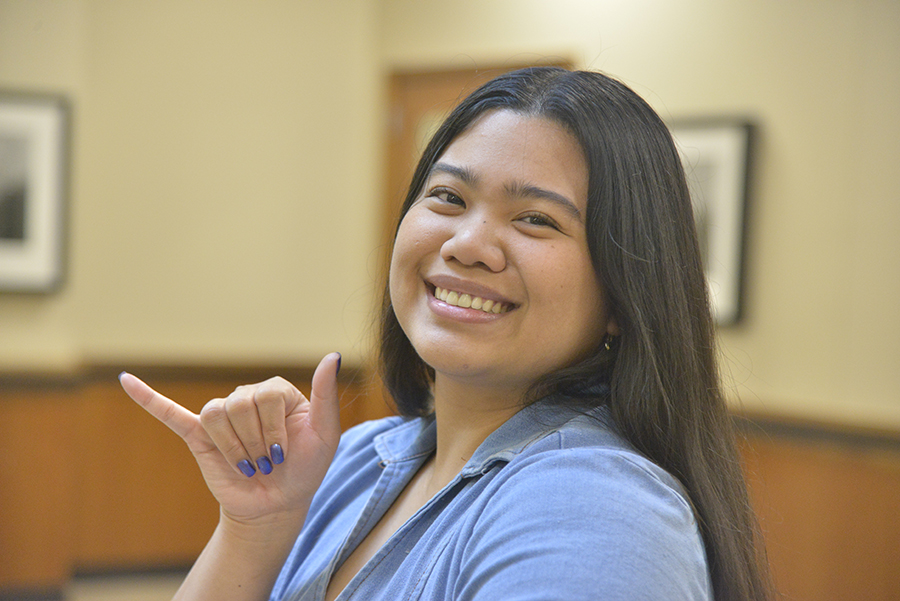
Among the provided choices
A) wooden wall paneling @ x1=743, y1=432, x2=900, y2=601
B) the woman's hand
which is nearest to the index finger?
the woman's hand

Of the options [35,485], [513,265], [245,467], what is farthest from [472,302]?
[35,485]

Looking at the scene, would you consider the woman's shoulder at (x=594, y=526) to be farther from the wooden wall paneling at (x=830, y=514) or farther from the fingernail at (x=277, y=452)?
the wooden wall paneling at (x=830, y=514)

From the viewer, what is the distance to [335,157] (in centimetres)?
393

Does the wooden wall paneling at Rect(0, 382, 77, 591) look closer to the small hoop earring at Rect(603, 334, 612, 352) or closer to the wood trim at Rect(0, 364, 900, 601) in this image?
the wood trim at Rect(0, 364, 900, 601)

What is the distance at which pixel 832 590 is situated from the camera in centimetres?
284

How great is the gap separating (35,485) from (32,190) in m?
1.22

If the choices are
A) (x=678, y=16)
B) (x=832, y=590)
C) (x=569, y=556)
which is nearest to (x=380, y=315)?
(x=569, y=556)

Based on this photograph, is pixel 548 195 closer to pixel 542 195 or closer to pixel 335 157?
pixel 542 195

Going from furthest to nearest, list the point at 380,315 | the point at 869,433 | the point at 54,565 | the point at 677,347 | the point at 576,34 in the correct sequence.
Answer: the point at 576,34 → the point at 54,565 → the point at 869,433 → the point at 380,315 → the point at 677,347

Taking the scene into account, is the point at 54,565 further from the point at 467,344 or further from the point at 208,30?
the point at 467,344

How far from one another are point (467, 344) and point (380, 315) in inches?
17.1

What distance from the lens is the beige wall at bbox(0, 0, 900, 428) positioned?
2.93 m

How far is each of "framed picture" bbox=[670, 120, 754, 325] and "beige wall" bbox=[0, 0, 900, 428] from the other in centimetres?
7

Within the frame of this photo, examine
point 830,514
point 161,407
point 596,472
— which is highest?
point 596,472
